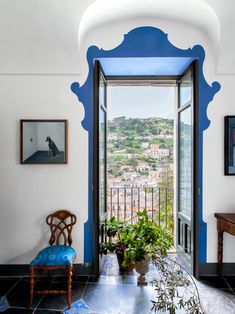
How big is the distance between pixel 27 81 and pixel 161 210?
8.27 ft

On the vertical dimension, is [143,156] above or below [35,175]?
above

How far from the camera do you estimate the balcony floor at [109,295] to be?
219cm

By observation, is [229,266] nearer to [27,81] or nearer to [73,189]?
[73,189]

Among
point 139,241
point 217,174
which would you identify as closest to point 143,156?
point 217,174

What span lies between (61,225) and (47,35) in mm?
2020

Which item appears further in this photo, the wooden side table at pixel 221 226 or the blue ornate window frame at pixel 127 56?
the blue ornate window frame at pixel 127 56

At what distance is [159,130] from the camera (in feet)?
11.9

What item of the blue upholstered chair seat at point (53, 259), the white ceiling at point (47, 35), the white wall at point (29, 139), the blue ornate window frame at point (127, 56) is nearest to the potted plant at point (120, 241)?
the blue ornate window frame at point (127, 56)

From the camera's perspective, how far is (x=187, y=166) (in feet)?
10.1

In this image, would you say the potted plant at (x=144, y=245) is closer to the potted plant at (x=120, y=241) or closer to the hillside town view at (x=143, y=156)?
the potted plant at (x=120, y=241)

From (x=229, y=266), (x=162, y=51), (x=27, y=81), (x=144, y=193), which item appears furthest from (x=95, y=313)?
(x=162, y=51)

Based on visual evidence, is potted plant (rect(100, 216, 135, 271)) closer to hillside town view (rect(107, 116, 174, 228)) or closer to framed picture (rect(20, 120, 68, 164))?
hillside town view (rect(107, 116, 174, 228))

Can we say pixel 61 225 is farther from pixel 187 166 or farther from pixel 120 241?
pixel 187 166

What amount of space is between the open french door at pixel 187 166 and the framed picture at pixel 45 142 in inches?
56.3
